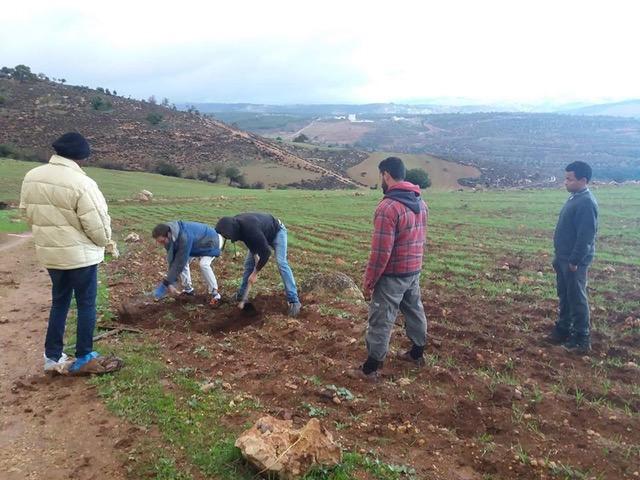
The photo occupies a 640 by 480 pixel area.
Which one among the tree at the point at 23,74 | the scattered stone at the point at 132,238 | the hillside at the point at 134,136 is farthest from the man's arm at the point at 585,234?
the tree at the point at 23,74

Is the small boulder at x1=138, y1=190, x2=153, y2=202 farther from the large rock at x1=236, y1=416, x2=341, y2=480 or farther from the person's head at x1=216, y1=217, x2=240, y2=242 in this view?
the large rock at x1=236, y1=416, x2=341, y2=480

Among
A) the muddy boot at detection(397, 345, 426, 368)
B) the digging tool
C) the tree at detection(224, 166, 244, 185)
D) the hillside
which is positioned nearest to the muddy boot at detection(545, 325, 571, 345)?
the muddy boot at detection(397, 345, 426, 368)

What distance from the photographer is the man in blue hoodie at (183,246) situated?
645 centimetres

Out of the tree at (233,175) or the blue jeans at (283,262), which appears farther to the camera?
the tree at (233,175)

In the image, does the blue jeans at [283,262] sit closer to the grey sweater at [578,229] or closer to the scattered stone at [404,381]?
the scattered stone at [404,381]

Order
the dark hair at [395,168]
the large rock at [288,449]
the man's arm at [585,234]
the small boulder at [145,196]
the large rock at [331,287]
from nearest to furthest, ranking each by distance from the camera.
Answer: the large rock at [288,449], the dark hair at [395,168], the man's arm at [585,234], the large rock at [331,287], the small boulder at [145,196]

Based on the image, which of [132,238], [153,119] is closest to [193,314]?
[132,238]

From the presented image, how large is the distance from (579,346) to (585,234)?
1341 mm

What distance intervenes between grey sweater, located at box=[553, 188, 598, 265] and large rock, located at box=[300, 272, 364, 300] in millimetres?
3131

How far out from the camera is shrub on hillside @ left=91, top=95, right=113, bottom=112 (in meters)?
64.0

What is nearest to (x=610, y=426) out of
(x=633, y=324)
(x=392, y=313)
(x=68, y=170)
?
(x=392, y=313)

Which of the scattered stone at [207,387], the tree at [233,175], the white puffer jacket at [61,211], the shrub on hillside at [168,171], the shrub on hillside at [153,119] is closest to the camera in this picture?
the white puffer jacket at [61,211]

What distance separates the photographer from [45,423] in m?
4.07

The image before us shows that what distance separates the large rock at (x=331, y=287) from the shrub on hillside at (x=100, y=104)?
64.3 meters
